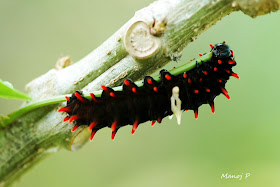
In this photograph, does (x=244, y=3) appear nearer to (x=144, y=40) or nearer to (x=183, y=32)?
(x=183, y=32)

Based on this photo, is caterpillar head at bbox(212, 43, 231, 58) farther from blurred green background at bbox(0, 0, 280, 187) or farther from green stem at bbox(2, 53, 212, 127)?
blurred green background at bbox(0, 0, 280, 187)

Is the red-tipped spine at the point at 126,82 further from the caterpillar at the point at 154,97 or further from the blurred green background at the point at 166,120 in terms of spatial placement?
the blurred green background at the point at 166,120

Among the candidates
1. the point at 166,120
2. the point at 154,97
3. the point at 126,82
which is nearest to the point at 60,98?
the point at 126,82

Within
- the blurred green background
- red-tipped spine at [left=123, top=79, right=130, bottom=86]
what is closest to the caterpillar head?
red-tipped spine at [left=123, top=79, right=130, bottom=86]

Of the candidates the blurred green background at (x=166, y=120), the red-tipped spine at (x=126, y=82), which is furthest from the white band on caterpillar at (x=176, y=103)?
the blurred green background at (x=166, y=120)

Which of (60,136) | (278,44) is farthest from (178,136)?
(60,136)

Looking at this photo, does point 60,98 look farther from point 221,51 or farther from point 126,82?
point 221,51
